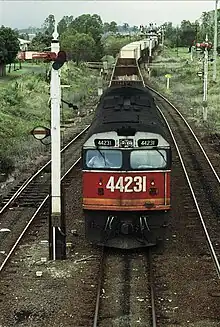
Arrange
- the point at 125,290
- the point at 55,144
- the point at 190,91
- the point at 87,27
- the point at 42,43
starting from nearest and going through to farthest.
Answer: the point at 125,290, the point at 55,144, the point at 42,43, the point at 190,91, the point at 87,27

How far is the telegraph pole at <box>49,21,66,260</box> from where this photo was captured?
12.7 m

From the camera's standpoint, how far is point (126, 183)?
509 inches

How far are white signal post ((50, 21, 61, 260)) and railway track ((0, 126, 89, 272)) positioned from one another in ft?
4.36

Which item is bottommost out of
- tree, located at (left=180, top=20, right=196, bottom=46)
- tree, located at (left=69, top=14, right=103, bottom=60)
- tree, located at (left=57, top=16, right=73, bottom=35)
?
tree, located at (left=57, top=16, right=73, bottom=35)

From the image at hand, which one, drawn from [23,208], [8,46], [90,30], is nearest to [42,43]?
[23,208]

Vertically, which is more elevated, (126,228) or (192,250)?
(126,228)

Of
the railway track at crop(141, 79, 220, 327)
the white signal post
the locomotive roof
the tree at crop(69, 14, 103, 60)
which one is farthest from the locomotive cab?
the tree at crop(69, 14, 103, 60)

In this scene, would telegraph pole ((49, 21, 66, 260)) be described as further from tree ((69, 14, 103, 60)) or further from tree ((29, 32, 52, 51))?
tree ((69, 14, 103, 60))

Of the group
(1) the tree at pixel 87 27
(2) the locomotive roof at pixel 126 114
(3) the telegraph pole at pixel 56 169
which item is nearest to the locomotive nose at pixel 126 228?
(3) the telegraph pole at pixel 56 169

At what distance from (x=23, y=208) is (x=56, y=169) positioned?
4.80 meters

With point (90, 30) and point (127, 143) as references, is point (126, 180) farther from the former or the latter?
point (90, 30)

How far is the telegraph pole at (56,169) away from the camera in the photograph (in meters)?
12.7

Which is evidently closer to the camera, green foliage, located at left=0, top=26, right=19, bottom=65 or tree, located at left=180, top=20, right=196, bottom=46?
green foliage, located at left=0, top=26, right=19, bottom=65

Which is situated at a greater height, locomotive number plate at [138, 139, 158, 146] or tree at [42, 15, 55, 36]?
tree at [42, 15, 55, 36]
